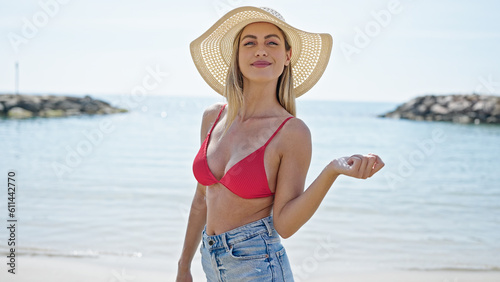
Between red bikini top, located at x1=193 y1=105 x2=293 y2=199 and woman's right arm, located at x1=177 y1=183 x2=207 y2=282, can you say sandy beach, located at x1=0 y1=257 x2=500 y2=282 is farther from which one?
red bikini top, located at x1=193 y1=105 x2=293 y2=199

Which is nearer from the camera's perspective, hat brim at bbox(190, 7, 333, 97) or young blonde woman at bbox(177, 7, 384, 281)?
young blonde woman at bbox(177, 7, 384, 281)

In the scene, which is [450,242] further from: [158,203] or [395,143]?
[395,143]

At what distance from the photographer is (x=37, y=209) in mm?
7527

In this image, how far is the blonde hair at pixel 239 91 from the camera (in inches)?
98.4

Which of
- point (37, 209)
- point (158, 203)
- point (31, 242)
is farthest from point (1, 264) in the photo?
point (158, 203)

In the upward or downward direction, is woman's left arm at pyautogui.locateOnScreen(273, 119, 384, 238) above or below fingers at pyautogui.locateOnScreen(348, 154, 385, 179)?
below

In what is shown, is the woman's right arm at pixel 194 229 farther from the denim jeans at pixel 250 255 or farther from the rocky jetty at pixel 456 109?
the rocky jetty at pixel 456 109

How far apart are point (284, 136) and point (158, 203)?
6.26 meters

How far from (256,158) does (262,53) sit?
486mm

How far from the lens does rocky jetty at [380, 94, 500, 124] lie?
122 feet
